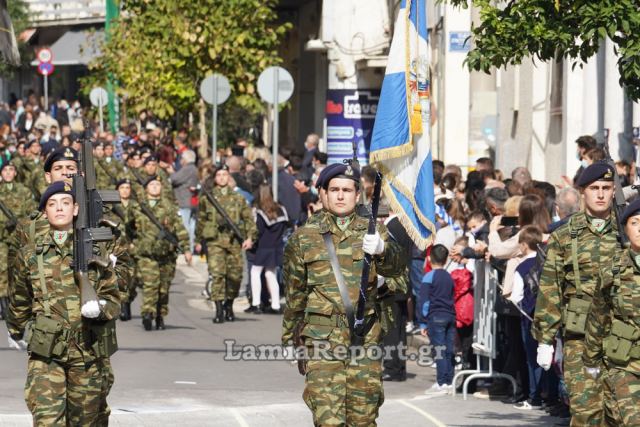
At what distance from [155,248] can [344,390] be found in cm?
1004

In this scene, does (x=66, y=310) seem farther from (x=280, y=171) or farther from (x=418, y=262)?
(x=280, y=171)

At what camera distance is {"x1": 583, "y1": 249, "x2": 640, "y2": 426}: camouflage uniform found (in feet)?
29.9

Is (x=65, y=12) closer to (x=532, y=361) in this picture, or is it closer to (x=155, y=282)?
(x=155, y=282)

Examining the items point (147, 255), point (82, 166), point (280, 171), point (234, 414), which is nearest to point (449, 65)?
point (280, 171)

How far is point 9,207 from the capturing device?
69.3 ft

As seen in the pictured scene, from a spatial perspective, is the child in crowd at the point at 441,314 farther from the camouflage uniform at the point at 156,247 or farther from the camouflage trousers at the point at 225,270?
the camouflage trousers at the point at 225,270

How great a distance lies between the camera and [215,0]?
1303 inches

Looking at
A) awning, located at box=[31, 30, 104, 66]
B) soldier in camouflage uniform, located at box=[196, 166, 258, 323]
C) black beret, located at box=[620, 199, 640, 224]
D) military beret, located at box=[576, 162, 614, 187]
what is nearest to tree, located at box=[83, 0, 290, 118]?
soldier in camouflage uniform, located at box=[196, 166, 258, 323]

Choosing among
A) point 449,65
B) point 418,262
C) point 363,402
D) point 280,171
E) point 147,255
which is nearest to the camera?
point 363,402

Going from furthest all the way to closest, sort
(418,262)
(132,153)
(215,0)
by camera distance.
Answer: (215,0), (132,153), (418,262)

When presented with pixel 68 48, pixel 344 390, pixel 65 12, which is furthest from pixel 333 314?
pixel 65 12

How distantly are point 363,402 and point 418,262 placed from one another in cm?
784

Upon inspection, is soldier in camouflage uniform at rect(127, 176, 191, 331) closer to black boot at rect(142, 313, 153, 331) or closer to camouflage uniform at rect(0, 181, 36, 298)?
black boot at rect(142, 313, 153, 331)

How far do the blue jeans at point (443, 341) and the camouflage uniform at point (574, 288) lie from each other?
399 cm
